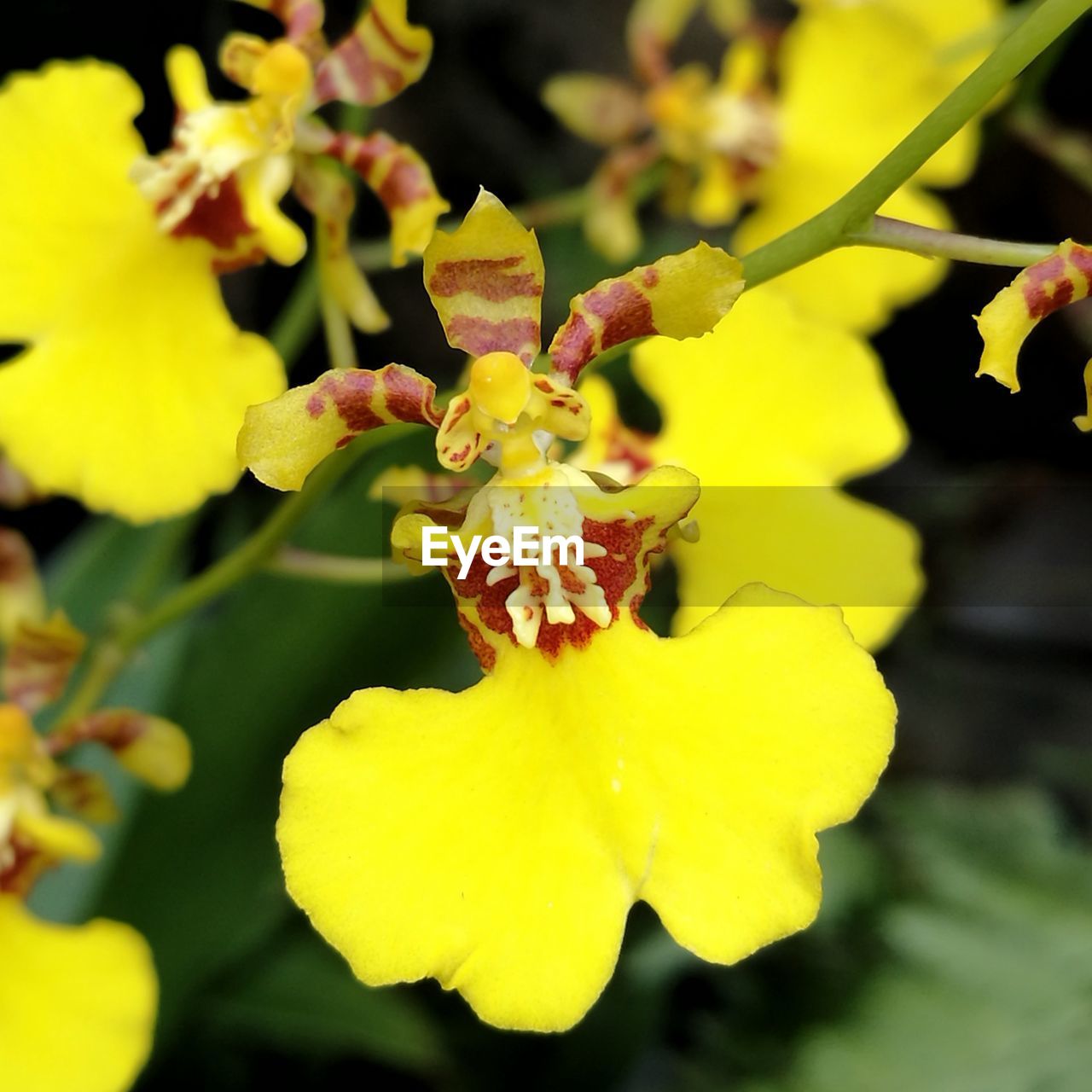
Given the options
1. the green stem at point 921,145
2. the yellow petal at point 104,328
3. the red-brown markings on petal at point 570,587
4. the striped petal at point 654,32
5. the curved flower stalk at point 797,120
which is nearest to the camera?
the green stem at point 921,145

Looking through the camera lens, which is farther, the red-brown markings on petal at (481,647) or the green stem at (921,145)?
the red-brown markings on petal at (481,647)

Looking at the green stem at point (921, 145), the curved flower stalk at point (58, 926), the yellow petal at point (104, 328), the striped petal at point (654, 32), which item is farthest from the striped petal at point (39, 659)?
the striped petal at point (654, 32)

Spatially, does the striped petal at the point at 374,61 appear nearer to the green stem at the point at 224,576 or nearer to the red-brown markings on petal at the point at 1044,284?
the green stem at the point at 224,576

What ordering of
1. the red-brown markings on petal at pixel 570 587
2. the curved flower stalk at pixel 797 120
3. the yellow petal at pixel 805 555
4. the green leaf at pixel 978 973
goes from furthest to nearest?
1. the curved flower stalk at pixel 797 120
2. the green leaf at pixel 978 973
3. the yellow petal at pixel 805 555
4. the red-brown markings on petal at pixel 570 587

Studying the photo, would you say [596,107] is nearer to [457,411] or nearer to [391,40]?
[391,40]

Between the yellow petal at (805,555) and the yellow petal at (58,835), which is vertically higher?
the yellow petal at (805,555)

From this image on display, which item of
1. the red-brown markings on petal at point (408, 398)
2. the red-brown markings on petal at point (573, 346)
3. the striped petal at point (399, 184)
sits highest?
the red-brown markings on petal at point (573, 346)

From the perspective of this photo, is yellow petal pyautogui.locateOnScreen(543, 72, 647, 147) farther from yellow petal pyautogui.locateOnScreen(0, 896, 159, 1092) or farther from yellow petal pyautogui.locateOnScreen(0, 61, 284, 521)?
yellow petal pyautogui.locateOnScreen(0, 896, 159, 1092)
